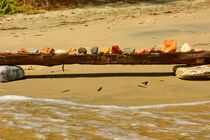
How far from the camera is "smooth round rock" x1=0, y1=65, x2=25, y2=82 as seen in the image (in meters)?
5.60

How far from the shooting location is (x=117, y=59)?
18.6 feet

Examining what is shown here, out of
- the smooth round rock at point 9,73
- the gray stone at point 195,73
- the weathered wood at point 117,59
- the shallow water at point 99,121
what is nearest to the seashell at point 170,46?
the weathered wood at point 117,59

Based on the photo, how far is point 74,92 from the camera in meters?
5.04

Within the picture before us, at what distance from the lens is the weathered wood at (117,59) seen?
18.6ft

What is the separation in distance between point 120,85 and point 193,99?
113cm

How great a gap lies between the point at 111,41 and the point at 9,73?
3.46m

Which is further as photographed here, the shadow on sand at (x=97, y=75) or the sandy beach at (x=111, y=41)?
the shadow on sand at (x=97, y=75)

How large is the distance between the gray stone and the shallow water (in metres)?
1.12

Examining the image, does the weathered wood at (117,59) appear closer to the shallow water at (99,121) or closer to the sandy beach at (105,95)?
the sandy beach at (105,95)

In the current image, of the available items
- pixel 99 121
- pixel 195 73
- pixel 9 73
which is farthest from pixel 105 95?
pixel 9 73

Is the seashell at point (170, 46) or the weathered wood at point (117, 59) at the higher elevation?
the seashell at point (170, 46)

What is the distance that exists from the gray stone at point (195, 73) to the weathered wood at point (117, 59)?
146mm

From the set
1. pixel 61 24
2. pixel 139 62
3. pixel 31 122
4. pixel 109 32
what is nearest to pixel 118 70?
pixel 139 62

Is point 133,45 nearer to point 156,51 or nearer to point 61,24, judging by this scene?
point 156,51
